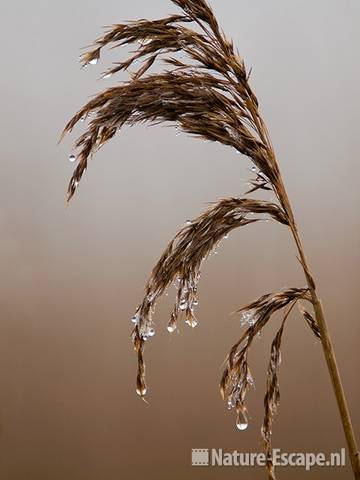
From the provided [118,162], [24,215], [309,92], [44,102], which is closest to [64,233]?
[24,215]

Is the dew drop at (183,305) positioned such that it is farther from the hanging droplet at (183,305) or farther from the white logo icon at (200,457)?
the white logo icon at (200,457)

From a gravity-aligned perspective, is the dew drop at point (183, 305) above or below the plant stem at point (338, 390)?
above

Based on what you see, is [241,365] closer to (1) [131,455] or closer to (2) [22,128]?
(1) [131,455]

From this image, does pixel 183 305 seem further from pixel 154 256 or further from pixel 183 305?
pixel 154 256

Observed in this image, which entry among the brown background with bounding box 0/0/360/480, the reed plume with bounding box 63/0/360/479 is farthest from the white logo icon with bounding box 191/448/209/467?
the reed plume with bounding box 63/0/360/479

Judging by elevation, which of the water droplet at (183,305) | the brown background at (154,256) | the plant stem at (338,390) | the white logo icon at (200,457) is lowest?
the white logo icon at (200,457)

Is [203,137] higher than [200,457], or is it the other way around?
[203,137]

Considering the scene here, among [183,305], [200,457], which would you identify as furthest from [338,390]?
[200,457]

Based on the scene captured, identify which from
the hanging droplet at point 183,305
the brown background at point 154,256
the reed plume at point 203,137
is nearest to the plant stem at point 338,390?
the reed plume at point 203,137
